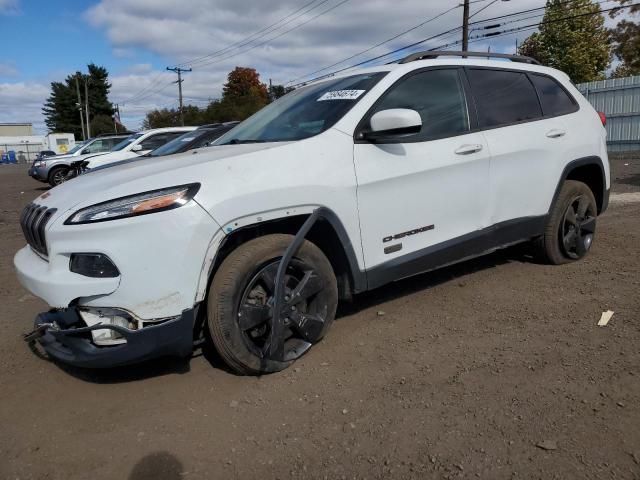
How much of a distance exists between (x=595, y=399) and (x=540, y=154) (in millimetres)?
2319

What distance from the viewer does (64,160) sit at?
17.9m

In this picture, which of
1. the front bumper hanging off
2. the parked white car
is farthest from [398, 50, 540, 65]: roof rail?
the parked white car

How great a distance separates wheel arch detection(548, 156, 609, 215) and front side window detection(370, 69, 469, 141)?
132 centimetres

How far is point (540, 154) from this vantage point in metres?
4.39

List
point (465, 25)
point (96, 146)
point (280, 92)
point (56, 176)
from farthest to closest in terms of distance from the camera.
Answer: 1. point (280, 92)
2. point (465, 25)
3. point (96, 146)
4. point (56, 176)

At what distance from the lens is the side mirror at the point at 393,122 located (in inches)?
125

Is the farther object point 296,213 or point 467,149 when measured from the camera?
point 467,149

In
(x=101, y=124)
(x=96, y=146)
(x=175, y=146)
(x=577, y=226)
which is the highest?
(x=101, y=124)

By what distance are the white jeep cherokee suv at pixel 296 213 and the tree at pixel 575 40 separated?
109ft

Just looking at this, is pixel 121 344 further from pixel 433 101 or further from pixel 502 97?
pixel 502 97

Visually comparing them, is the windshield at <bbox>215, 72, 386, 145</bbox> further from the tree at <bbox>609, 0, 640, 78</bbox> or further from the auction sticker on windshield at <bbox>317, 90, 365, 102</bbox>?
the tree at <bbox>609, 0, 640, 78</bbox>

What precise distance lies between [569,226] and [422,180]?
214 centimetres

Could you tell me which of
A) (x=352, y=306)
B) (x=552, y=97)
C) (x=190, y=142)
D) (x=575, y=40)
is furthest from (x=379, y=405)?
(x=575, y=40)

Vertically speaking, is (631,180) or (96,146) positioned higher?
(96,146)
